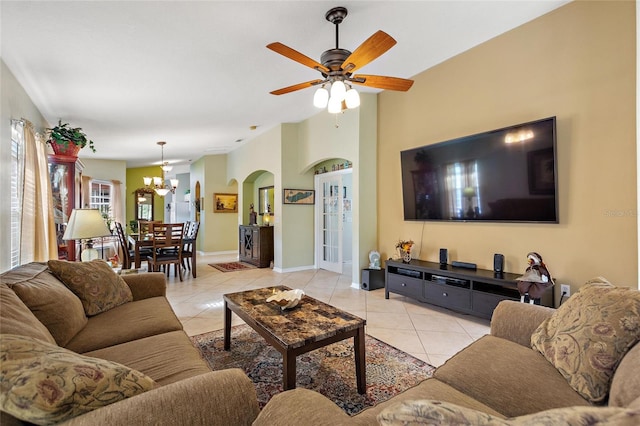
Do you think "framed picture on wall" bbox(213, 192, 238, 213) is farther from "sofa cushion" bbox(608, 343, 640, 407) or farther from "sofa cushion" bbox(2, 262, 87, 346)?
"sofa cushion" bbox(608, 343, 640, 407)

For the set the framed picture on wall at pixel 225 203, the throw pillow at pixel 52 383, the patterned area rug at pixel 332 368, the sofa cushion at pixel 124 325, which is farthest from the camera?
the framed picture on wall at pixel 225 203

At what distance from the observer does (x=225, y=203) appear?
880cm

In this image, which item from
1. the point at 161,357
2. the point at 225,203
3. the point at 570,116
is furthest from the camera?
the point at 225,203


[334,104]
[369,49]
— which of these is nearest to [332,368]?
[334,104]

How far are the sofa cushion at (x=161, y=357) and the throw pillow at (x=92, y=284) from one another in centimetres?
59

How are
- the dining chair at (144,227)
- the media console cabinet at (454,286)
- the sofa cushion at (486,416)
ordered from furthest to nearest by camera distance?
the dining chair at (144,227) < the media console cabinet at (454,286) < the sofa cushion at (486,416)

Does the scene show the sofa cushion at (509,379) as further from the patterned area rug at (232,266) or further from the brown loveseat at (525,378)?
the patterned area rug at (232,266)

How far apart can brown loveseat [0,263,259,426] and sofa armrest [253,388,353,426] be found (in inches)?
2.6

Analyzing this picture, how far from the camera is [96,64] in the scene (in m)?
3.09

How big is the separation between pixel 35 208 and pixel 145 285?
1873 millimetres

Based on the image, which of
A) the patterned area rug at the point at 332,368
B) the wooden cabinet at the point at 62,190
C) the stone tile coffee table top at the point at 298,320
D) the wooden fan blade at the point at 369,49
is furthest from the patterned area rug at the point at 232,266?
the wooden fan blade at the point at 369,49

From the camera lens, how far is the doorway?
19.4 ft

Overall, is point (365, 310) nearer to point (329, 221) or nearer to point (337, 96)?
point (337, 96)

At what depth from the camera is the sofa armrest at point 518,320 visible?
5.63 ft
